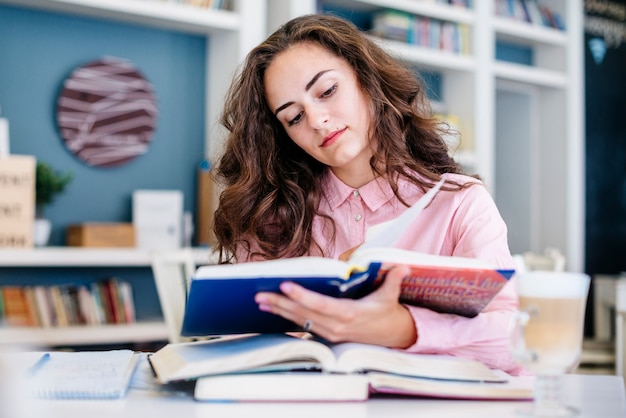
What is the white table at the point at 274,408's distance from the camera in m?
0.91

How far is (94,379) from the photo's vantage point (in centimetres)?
104

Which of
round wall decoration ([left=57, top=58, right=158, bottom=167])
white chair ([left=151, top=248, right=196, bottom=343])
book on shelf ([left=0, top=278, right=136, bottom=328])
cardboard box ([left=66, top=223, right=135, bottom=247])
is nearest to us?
white chair ([left=151, top=248, right=196, bottom=343])

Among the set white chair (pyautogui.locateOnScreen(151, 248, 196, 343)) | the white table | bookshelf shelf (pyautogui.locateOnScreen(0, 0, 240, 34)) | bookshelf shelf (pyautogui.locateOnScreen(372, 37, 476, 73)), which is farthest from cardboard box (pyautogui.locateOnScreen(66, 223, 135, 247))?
the white table

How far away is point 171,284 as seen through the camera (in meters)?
2.90

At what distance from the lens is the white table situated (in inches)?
36.0

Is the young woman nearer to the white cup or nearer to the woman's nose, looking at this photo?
the woman's nose

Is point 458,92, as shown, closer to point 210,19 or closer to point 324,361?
point 210,19

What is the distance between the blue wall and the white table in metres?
2.88

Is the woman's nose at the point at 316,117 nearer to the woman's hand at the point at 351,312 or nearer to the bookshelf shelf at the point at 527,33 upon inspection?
the woman's hand at the point at 351,312

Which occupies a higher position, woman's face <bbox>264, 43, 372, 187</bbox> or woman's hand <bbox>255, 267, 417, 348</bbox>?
woman's face <bbox>264, 43, 372, 187</bbox>

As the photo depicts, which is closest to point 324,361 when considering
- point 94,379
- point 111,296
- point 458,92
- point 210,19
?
point 94,379

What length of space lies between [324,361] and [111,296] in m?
2.84

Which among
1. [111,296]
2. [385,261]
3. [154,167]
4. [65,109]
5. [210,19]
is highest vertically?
[210,19]

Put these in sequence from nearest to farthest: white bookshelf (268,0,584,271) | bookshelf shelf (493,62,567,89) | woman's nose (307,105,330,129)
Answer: woman's nose (307,105,330,129)
white bookshelf (268,0,584,271)
bookshelf shelf (493,62,567,89)
